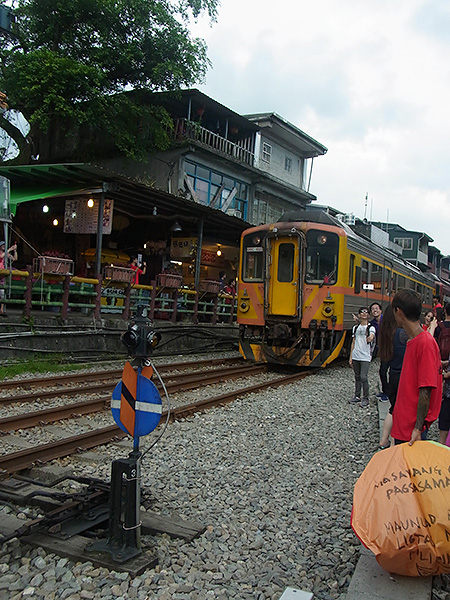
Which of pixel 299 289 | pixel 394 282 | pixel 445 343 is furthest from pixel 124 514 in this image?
pixel 394 282

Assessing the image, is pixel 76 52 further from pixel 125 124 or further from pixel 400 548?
pixel 400 548

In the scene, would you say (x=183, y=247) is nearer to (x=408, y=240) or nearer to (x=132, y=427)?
(x=132, y=427)

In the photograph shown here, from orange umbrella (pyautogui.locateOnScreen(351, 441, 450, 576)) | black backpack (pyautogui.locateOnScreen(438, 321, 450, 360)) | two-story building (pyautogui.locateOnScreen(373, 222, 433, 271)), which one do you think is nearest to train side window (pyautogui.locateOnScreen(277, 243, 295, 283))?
black backpack (pyautogui.locateOnScreen(438, 321, 450, 360))

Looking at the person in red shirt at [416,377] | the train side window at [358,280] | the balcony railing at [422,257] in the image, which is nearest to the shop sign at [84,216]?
the train side window at [358,280]

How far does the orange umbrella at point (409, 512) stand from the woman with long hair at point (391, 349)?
1.78m

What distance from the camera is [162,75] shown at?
1856cm

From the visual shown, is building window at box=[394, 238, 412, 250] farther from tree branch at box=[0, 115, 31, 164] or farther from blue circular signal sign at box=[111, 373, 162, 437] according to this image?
blue circular signal sign at box=[111, 373, 162, 437]

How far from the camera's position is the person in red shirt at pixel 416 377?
3.45m

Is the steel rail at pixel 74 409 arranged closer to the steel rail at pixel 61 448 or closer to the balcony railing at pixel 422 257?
the steel rail at pixel 61 448

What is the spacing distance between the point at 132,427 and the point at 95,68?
1614 centimetres

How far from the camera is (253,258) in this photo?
11.9 meters

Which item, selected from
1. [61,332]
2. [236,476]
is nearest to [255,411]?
[236,476]

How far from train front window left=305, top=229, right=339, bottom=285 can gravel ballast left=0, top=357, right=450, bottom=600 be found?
4393 mm

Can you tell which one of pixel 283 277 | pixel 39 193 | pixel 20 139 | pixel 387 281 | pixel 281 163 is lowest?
pixel 283 277
